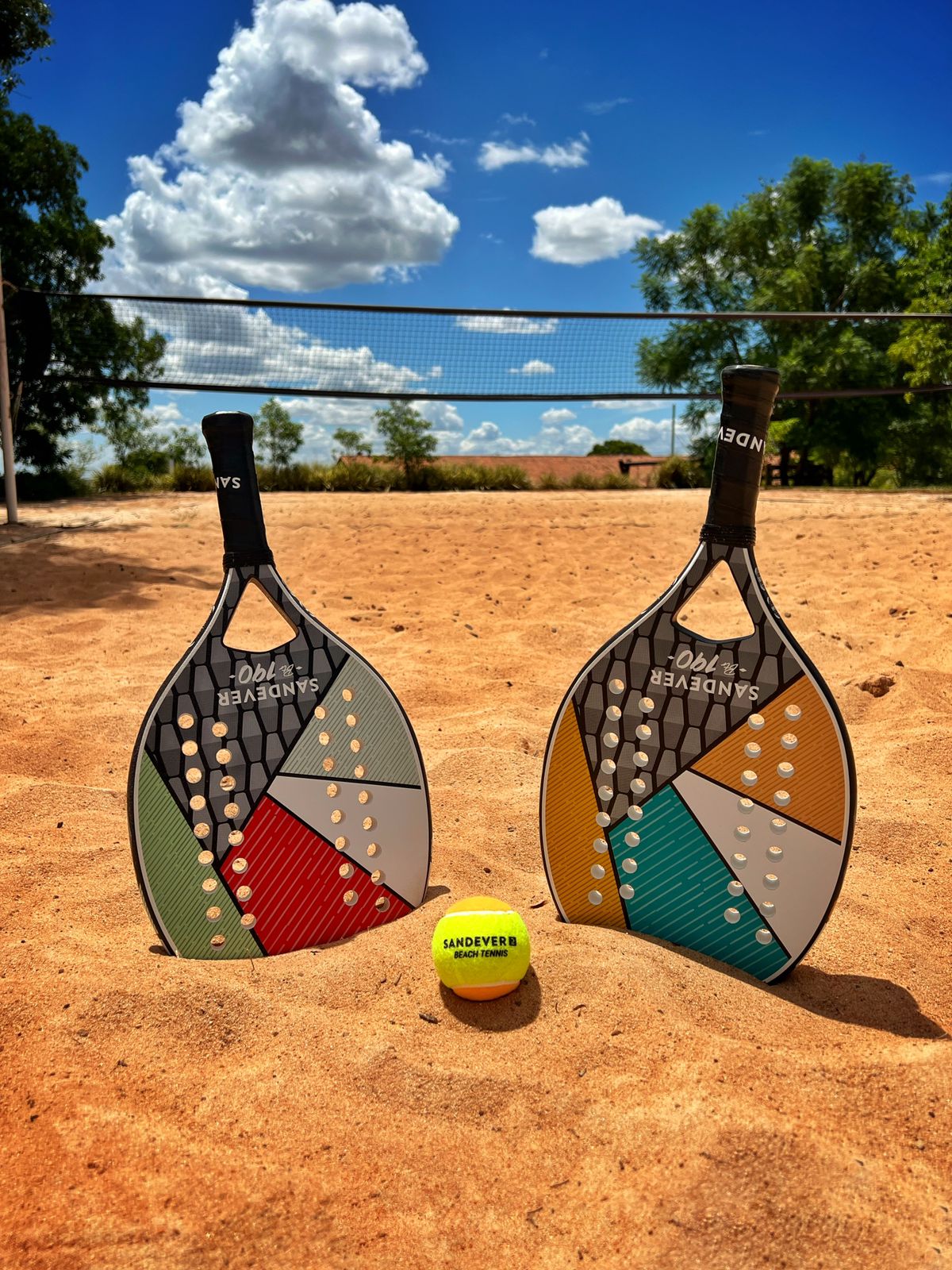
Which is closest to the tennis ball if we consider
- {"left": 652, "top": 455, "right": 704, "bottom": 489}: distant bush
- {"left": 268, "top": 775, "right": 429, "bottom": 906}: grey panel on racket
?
{"left": 268, "top": 775, "right": 429, "bottom": 906}: grey panel on racket

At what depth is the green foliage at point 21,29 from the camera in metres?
8.64

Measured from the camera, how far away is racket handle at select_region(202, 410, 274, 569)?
1.92 m

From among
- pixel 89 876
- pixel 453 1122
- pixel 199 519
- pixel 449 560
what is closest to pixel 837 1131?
pixel 453 1122

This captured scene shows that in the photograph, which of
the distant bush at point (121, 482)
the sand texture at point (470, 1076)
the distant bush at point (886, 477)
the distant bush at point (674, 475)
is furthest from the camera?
the distant bush at point (886, 477)

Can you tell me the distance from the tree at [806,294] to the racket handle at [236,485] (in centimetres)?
1883

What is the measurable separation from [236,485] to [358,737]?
2.02 ft

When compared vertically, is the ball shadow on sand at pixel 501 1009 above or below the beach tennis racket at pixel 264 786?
below

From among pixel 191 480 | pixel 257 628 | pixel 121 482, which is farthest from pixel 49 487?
pixel 257 628

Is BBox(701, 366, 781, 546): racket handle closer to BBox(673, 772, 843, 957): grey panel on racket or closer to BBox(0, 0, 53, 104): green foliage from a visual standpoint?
BBox(673, 772, 843, 957): grey panel on racket

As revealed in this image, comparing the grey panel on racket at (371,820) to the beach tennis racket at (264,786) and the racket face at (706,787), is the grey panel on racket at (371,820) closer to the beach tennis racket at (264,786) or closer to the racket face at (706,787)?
the beach tennis racket at (264,786)

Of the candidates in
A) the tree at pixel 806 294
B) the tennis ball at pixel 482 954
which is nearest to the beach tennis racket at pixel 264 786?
the tennis ball at pixel 482 954

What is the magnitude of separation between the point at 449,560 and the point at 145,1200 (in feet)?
17.4

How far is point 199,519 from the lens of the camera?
7.94 meters

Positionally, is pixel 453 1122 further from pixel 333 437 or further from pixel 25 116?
pixel 25 116
